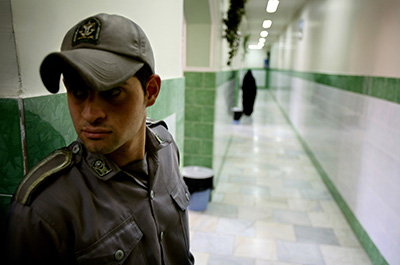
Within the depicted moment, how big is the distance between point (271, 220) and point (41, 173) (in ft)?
9.64

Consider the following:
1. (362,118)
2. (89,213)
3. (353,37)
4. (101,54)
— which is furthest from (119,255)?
(353,37)

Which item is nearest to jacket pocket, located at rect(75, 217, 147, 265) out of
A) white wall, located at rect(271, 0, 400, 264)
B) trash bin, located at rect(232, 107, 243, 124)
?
white wall, located at rect(271, 0, 400, 264)

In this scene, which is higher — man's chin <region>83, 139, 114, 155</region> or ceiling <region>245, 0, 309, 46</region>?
ceiling <region>245, 0, 309, 46</region>

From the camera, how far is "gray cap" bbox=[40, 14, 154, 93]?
0.64m

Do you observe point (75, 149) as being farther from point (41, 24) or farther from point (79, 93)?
point (41, 24)

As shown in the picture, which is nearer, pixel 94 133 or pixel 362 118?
pixel 94 133

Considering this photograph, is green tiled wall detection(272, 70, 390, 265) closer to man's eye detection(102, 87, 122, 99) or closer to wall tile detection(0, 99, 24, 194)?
man's eye detection(102, 87, 122, 99)

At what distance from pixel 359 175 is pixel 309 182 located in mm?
1413

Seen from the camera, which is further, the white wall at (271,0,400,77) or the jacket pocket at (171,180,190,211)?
the white wall at (271,0,400,77)

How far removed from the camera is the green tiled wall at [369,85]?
7.53ft

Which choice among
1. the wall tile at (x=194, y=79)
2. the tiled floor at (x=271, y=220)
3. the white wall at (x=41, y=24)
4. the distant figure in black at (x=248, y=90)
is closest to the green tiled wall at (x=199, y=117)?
the wall tile at (x=194, y=79)

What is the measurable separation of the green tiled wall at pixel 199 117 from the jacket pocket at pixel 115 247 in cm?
304

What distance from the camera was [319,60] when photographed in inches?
197

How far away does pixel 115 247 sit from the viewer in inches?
30.6
